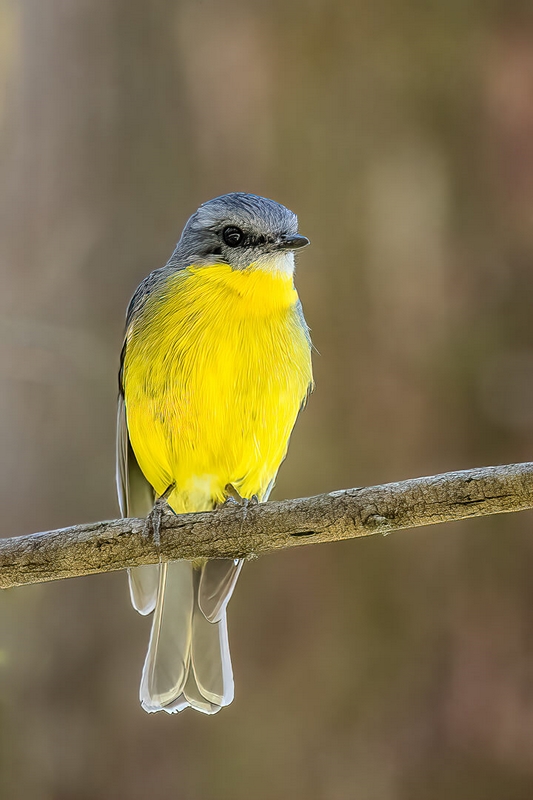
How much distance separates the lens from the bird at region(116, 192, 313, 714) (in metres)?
2.69

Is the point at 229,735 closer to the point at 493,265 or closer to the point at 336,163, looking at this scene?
A: the point at 493,265

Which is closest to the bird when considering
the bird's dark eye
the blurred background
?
the bird's dark eye

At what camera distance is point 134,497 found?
329 cm

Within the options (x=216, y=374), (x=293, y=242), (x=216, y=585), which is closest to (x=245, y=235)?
(x=293, y=242)

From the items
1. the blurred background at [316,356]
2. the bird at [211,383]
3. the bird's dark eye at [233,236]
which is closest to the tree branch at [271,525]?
the bird at [211,383]

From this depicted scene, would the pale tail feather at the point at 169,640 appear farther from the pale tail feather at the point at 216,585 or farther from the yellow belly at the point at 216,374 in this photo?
the yellow belly at the point at 216,374

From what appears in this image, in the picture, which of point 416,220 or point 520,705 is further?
point 416,220

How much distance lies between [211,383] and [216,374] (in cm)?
3

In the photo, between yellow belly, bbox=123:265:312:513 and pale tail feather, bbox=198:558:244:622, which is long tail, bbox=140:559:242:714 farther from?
yellow belly, bbox=123:265:312:513

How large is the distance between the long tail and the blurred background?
0.46m

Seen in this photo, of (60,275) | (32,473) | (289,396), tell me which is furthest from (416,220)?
(32,473)

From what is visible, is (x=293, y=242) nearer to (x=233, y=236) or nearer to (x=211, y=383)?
(x=233, y=236)

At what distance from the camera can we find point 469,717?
131 inches

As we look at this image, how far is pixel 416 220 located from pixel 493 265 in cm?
42
